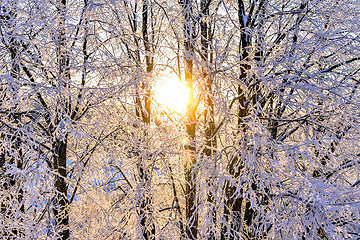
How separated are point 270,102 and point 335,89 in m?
1.98

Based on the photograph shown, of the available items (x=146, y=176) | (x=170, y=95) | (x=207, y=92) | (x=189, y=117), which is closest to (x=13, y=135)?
(x=146, y=176)

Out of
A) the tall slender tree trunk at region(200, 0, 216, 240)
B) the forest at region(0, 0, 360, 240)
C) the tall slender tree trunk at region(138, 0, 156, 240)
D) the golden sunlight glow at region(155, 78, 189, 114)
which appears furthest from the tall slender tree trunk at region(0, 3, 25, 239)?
the tall slender tree trunk at region(200, 0, 216, 240)

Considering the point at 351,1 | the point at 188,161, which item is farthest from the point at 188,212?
the point at 351,1

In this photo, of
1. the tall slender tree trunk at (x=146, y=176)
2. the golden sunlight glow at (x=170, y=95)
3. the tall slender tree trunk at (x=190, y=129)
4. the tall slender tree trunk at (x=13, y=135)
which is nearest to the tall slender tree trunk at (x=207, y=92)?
the tall slender tree trunk at (x=190, y=129)

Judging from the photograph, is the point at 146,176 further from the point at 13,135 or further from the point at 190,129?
the point at 13,135

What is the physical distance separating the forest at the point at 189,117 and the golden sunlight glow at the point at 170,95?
0.04 metres

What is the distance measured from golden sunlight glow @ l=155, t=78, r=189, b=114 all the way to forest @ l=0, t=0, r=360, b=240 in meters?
0.04

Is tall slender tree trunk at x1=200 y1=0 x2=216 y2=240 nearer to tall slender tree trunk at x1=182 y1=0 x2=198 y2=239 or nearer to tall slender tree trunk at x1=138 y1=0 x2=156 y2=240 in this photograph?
tall slender tree trunk at x1=182 y1=0 x2=198 y2=239

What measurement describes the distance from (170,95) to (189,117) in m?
1.01

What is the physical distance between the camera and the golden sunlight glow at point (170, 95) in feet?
19.6

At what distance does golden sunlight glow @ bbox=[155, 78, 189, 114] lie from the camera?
5.97 metres

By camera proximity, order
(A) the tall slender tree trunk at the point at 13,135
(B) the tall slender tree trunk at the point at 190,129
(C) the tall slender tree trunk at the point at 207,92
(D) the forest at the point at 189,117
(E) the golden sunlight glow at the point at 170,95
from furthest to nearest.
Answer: (E) the golden sunlight glow at the point at 170,95 < (B) the tall slender tree trunk at the point at 190,129 < (C) the tall slender tree trunk at the point at 207,92 < (D) the forest at the point at 189,117 < (A) the tall slender tree trunk at the point at 13,135

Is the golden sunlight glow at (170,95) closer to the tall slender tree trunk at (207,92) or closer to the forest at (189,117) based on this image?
the forest at (189,117)

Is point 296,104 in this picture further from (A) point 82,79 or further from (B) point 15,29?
(B) point 15,29
